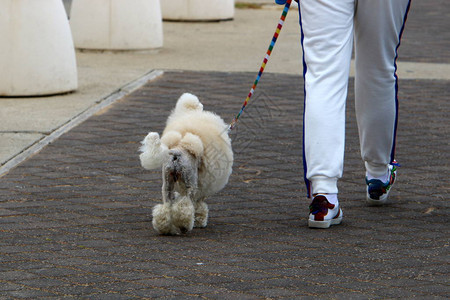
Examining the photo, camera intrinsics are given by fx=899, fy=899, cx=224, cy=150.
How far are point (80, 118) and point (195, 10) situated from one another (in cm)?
634

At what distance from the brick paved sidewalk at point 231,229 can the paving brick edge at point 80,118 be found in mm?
72

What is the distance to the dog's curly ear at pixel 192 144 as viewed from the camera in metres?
4.50

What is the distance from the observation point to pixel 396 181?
19.0ft

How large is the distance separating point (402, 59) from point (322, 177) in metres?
6.20

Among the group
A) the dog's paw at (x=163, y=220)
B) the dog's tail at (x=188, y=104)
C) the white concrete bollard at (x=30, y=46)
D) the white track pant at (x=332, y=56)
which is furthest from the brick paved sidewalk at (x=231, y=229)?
the white concrete bollard at (x=30, y=46)

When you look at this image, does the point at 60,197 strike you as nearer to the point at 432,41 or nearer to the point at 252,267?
the point at 252,267

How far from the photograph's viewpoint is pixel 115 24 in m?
10.3

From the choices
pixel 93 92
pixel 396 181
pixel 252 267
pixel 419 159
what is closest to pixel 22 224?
pixel 252 267

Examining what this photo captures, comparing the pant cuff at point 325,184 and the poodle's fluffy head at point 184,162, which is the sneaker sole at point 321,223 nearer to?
the pant cuff at point 325,184

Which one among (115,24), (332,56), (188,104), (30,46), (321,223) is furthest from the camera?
(115,24)

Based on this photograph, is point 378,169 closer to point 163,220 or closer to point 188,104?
point 188,104

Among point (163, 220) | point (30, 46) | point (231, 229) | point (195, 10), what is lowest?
point (195, 10)

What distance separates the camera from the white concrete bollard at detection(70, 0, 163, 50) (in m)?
10.2

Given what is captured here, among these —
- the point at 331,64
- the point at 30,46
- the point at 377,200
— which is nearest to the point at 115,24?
the point at 30,46
